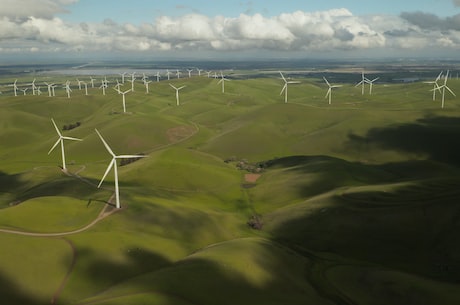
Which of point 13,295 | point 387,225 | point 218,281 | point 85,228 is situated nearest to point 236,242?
point 218,281

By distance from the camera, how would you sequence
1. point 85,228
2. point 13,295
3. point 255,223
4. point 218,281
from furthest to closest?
point 255,223, point 85,228, point 218,281, point 13,295

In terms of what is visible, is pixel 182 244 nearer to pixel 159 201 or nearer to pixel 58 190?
pixel 159 201

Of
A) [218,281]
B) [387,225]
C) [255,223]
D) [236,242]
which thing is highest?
[218,281]

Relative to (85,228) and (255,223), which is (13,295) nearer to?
(85,228)

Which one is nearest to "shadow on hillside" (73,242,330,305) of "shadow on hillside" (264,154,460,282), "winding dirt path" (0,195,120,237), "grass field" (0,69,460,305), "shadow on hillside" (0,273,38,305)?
"grass field" (0,69,460,305)

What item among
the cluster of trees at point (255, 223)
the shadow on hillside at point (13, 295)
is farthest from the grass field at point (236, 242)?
the cluster of trees at point (255, 223)

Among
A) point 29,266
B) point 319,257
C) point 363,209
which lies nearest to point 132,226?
point 29,266

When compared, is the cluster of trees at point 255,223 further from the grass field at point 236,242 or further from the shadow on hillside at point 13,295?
the shadow on hillside at point 13,295

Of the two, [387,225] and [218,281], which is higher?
[218,281]

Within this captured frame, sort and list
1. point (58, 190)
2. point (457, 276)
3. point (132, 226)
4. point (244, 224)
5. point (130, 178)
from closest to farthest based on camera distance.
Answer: point (457, 276)
point (132, 226)
point (244, 224)
point (58, 190)
point (130, 178)

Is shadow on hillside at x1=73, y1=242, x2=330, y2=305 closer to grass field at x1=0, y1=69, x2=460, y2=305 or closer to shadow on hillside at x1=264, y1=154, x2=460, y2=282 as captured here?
grass field at x1=0, y1=69, x2=460, y2=305

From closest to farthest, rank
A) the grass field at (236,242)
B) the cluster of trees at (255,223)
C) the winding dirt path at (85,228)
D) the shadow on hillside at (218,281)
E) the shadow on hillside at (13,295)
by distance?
the shadow on hillside at (13,295) < the shadow on hillside at (218,281) < the grass field at (236,242) < the winding dirt path at (85,228) < the cluster of trees at (255,223)
